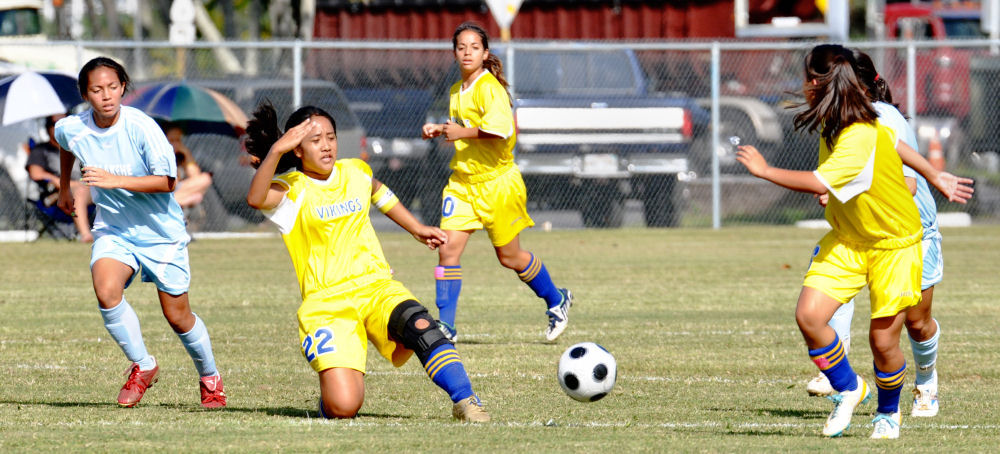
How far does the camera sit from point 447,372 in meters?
6.19

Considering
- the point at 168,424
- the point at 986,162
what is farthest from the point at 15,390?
the point at 986,162

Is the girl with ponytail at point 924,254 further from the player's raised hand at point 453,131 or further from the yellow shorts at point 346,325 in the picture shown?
the player's raised hand at point 453,131

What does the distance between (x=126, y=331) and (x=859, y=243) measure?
343 cm

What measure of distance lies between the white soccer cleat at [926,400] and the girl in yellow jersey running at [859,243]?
0.74m

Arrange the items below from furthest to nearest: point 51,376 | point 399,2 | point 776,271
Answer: point 399,2 < point 776,271 < point 51,376

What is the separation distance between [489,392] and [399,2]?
20469mm

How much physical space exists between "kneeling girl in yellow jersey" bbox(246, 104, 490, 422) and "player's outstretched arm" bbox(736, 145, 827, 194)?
1.53 metres

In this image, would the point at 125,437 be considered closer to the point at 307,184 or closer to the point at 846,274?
the point at 307,184

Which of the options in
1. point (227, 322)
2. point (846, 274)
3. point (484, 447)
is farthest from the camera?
point (227, 322)

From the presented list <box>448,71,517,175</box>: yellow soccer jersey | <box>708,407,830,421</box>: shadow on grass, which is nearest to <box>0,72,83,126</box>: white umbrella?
<box>448,71,517,175</box>: yellow soccer jersey

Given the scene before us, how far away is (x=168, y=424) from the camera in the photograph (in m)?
6.16

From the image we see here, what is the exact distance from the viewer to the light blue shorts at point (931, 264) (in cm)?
674

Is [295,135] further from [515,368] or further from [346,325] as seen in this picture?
[515,368]

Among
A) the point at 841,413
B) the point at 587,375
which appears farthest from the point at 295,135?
the point at 841,413
